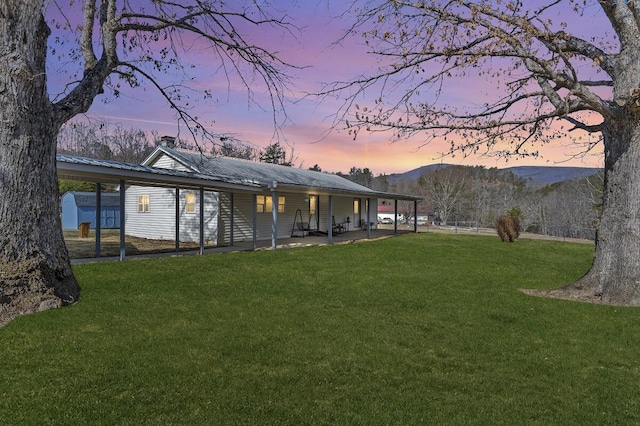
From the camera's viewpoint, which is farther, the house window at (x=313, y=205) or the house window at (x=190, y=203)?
the house window at (x=313, y=205)

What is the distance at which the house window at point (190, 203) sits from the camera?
1670cm

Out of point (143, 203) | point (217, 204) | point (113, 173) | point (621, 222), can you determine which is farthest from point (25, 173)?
point (143, 203)

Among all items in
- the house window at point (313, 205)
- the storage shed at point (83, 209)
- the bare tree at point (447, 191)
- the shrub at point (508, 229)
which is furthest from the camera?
the bare tree at point (447, 191)

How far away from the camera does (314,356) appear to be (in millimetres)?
4391

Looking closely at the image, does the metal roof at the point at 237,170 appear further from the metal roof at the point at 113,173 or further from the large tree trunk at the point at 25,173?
the large tree trunk at the point at 25,173

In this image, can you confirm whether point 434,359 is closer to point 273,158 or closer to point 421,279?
point 421,279

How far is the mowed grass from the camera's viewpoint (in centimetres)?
322

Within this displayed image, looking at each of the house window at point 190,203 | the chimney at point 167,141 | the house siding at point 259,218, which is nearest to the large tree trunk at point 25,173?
the house siding at point 259,218

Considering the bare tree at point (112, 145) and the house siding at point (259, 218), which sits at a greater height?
the bare tree at point (112, 145)

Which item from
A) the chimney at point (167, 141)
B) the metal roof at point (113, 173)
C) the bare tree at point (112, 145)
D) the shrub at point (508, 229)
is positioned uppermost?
the bare tree at point (112, 145)

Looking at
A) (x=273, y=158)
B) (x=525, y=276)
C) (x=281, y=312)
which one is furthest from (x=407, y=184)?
(x=281, y=312)

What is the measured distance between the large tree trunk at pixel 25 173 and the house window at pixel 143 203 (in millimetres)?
12387

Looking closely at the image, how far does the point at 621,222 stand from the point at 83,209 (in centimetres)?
2344

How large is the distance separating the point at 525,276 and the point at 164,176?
9.56 meters
